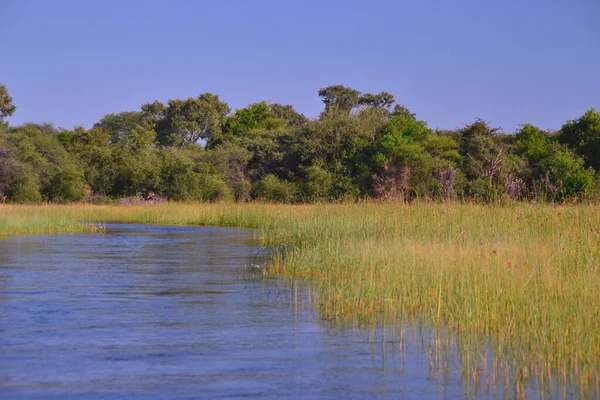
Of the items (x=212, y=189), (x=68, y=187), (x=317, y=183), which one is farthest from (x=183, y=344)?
(x=68, y=187)

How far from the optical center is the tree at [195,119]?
54.4 m

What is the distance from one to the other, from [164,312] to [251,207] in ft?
55.7

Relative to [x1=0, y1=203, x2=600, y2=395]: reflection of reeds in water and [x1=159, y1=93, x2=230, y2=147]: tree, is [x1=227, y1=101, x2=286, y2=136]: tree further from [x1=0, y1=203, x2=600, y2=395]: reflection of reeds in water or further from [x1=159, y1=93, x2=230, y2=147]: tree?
[x1=0, y1=203, x2=600, y2=395]: reflection of reeds in water

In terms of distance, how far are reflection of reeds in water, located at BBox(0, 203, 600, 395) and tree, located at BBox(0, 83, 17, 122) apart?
3720 centimetres

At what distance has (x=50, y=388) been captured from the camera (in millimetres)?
5617

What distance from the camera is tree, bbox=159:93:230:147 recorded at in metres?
54.4

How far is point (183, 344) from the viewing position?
23.2 feet

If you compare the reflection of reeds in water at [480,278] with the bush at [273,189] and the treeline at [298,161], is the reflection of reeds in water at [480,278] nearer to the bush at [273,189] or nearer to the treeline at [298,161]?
the treeline at [298,161]

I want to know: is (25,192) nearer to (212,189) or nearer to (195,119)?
(212,189)

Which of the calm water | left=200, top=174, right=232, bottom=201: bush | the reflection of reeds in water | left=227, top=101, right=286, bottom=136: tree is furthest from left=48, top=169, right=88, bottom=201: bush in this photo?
the calm water

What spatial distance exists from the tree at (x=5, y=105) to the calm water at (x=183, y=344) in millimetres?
39097

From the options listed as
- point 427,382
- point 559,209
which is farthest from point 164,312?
point 559,209

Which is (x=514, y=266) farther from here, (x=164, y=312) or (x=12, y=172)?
(x=12, y=172)

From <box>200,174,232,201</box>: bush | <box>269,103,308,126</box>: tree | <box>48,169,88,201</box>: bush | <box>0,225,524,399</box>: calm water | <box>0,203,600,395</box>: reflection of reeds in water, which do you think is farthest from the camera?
<box>269,103,308,126</box>: tree
